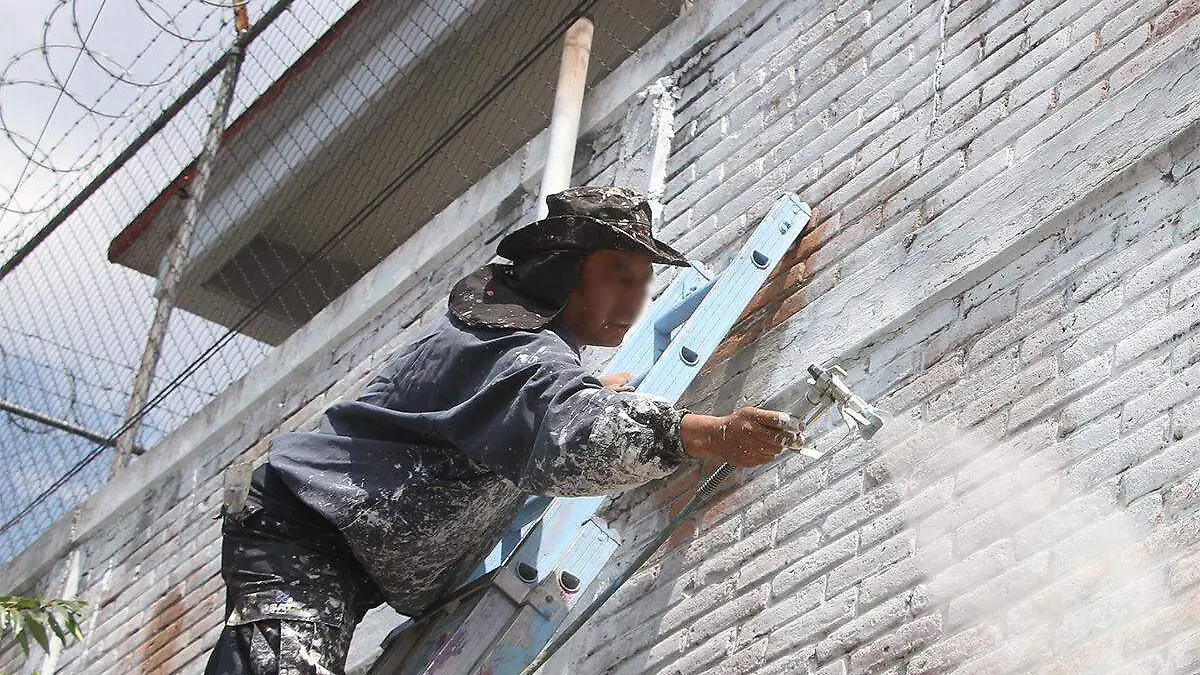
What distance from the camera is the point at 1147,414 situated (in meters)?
3.55

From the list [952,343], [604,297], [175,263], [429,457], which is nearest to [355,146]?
[175,263]

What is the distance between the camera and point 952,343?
4.13m

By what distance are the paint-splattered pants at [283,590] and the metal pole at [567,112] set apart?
2.28 metres

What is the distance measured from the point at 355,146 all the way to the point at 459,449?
518 cm

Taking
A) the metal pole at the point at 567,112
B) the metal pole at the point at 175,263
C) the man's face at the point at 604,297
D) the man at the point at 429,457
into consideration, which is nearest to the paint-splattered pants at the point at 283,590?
the man at the point at 429,457

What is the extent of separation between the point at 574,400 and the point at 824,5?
2.55 m

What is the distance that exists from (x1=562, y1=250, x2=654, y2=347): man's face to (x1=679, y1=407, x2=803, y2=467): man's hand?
699 millimetres

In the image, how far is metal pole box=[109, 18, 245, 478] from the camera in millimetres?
7883

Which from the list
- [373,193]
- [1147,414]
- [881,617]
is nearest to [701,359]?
[881,617]

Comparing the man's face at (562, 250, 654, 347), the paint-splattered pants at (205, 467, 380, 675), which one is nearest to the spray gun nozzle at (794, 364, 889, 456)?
the man's face at (562, 250, 654, 347)

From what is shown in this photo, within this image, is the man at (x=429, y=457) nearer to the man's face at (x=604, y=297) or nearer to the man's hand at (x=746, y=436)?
the man's face at (x=604, y=297)

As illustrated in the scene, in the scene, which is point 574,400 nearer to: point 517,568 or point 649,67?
point 517,568

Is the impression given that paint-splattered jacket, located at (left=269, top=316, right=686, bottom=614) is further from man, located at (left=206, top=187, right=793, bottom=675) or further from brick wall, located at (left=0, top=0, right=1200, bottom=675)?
brick wall, located at (left=0, top=0, right=1200, bottom=675)

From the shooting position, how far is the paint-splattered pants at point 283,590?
3432 mm
